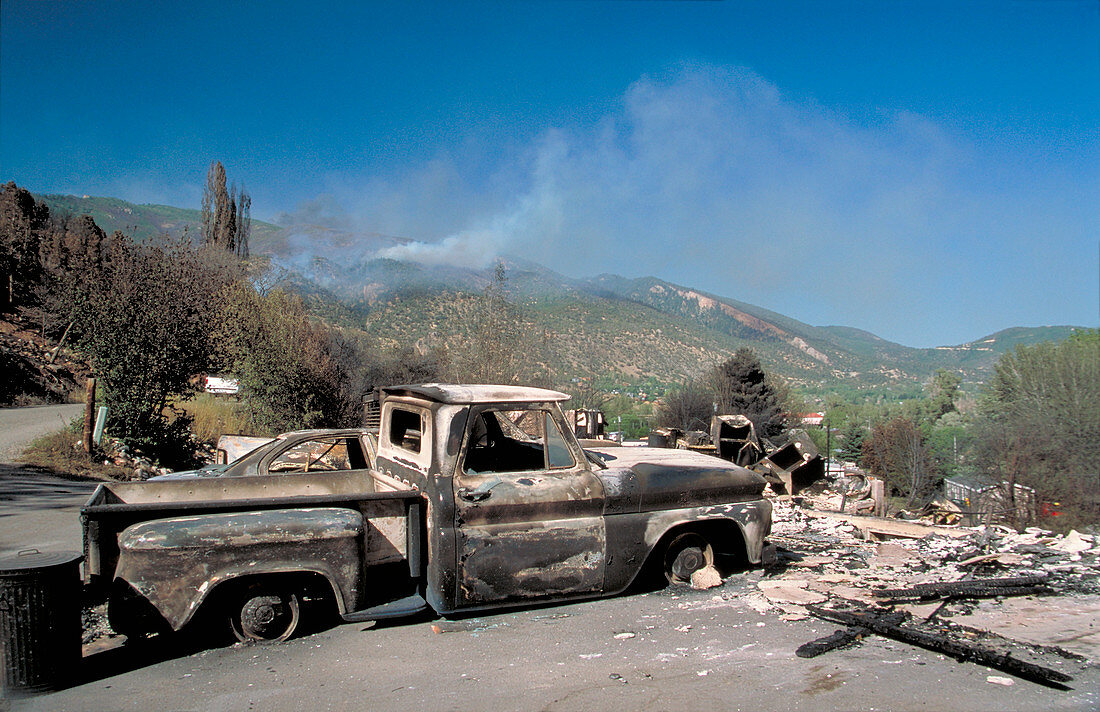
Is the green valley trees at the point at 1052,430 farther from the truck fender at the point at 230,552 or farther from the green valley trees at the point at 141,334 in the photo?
the green valley trees at the point at 141,334

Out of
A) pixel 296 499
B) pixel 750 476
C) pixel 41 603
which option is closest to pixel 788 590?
pixel 750 476

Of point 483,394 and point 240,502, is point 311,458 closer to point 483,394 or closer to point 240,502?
point 240,502

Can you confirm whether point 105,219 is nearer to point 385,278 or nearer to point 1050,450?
point 385,278

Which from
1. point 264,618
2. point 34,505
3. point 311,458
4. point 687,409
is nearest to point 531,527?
point 264,618

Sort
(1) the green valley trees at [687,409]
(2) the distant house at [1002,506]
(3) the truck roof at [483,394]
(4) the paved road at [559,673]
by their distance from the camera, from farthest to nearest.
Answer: (1) the green valley trees at [687,409] → (2) the distant house at [1002,506] → (3) the truck roof at [483,394] → (4) the paved road at [559,673]

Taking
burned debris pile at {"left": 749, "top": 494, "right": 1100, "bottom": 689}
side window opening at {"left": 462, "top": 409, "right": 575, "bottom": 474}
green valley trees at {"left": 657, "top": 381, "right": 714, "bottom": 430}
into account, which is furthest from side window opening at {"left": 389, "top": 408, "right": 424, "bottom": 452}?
green valley trees at {"left": 657, "top": 381, "right": 714, "bottom": 430}

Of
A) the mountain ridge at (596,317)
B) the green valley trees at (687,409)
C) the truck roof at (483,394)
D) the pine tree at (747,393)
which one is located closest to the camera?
the truck roof at (483,394)

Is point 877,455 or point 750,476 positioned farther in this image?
point 877,455

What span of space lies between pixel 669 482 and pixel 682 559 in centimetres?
77

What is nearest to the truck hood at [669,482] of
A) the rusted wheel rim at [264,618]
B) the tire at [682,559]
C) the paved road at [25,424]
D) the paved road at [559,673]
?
the tire at [682,559]

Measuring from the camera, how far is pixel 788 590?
585 centimetres

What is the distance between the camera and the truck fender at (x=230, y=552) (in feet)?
14.0

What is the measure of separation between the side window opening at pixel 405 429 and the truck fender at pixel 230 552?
38.8 inches

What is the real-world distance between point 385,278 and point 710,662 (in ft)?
321
